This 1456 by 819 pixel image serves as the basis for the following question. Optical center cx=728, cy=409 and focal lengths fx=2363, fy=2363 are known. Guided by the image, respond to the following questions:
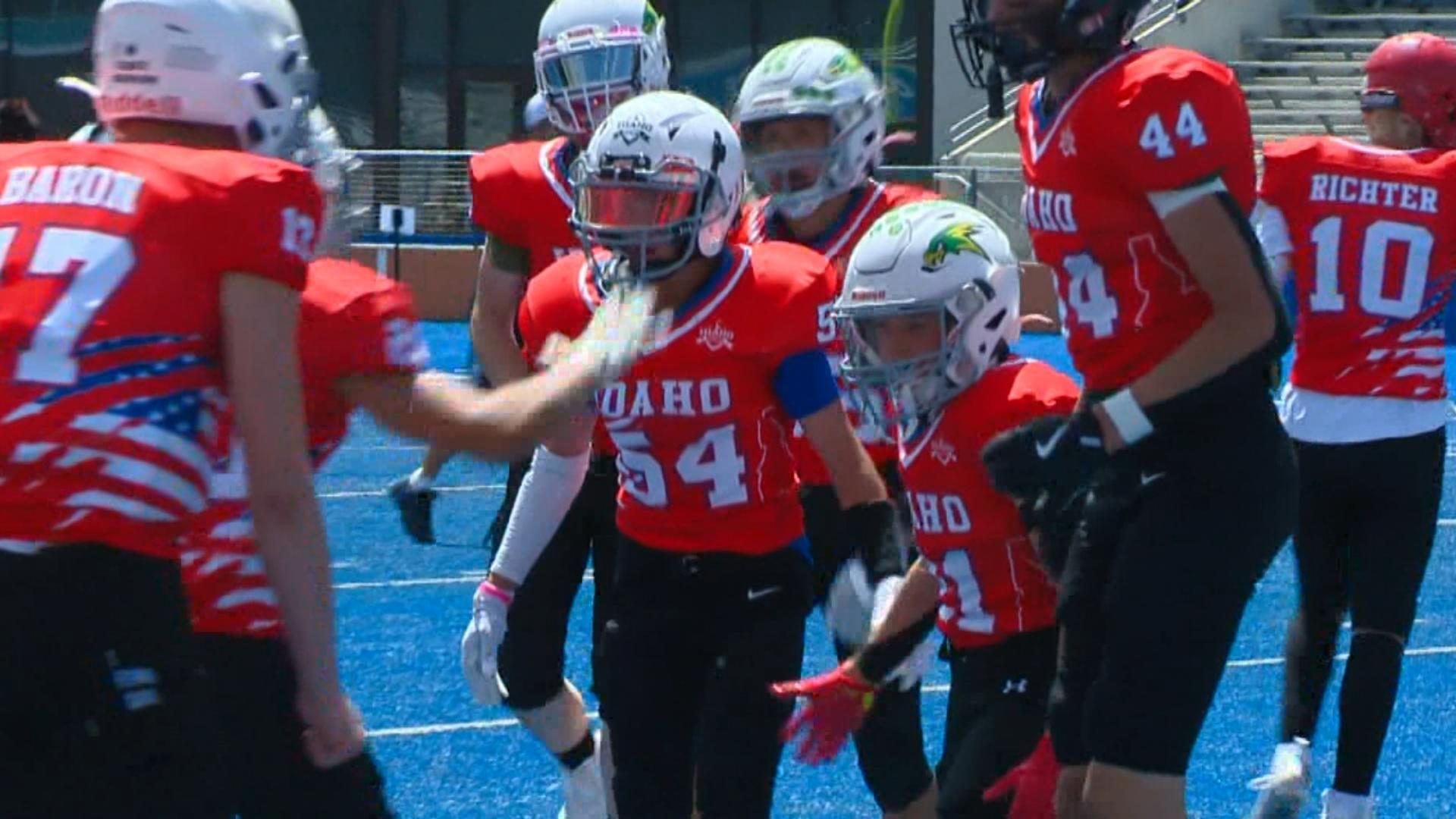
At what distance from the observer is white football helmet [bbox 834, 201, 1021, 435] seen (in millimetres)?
4445

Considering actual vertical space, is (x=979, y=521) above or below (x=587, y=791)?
above

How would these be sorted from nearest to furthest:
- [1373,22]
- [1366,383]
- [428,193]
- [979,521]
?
[979,521] → [1366,383] → [428,193] → [1373,22]

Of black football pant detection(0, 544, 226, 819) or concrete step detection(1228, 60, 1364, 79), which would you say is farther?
concrete step detection(1228, 60, 1364, 79)

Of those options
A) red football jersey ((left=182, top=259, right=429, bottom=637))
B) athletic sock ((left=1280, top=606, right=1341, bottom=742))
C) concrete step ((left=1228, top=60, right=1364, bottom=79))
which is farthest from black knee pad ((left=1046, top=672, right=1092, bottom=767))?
concrete step ((left=1228, top=60, right=1364, bottom=79))

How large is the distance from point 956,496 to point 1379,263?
5.78 feet

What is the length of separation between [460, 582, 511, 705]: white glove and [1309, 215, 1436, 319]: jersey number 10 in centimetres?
214

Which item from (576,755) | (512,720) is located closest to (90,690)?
(576,755)

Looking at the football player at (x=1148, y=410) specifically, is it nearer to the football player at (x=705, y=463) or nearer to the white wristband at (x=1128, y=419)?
the white wristband at (x=1128, y=419)

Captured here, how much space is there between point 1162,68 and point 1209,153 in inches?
6.8

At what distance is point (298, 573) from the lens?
9.49 feet

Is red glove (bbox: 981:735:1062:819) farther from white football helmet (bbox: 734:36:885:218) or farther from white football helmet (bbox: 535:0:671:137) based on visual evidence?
white football helmet (bbox: 535:0:671:137)

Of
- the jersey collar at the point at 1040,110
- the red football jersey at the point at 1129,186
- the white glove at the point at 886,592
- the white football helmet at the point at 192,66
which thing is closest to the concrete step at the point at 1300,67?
the white glove at the point at 886,592

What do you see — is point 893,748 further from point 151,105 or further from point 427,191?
point 427,191

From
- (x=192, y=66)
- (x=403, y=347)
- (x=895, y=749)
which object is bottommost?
(x=895, y=749)
